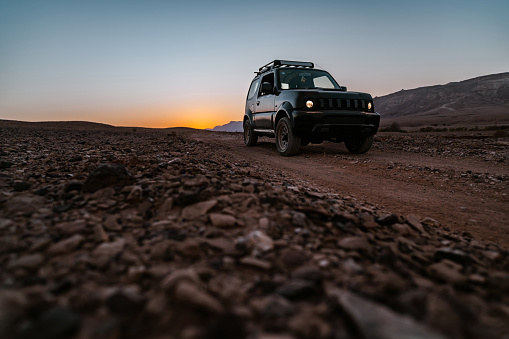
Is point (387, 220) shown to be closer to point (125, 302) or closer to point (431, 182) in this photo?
point (125, 302)

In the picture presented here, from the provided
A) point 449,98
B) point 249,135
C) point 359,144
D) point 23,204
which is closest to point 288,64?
point 249,135

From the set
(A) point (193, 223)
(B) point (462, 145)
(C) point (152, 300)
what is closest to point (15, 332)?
(C) point (152, 300)

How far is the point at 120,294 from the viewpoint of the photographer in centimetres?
113

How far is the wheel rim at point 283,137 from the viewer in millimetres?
7448

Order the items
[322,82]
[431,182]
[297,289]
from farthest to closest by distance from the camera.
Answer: [322,82] → [431,182] → [297,289]

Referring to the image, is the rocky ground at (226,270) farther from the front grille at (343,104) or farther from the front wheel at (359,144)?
the front wheel at (359,144)

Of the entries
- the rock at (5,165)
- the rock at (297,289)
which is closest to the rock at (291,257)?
the rock at (297,289)

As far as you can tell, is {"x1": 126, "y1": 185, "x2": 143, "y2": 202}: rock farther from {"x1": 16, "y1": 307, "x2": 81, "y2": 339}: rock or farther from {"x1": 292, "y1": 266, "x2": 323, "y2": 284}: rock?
{"x1": 292, "y1": 266, "x2": 323, "y2": 284}: rock

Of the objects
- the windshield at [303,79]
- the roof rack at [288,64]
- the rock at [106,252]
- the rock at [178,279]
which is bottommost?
the rock at [178,279]

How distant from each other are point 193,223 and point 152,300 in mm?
854

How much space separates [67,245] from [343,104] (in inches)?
257

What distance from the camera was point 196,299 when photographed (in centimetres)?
111

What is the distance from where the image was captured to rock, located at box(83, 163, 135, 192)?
8.52 ft

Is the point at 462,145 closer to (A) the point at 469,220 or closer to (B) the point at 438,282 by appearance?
(A) the point at 469,220
